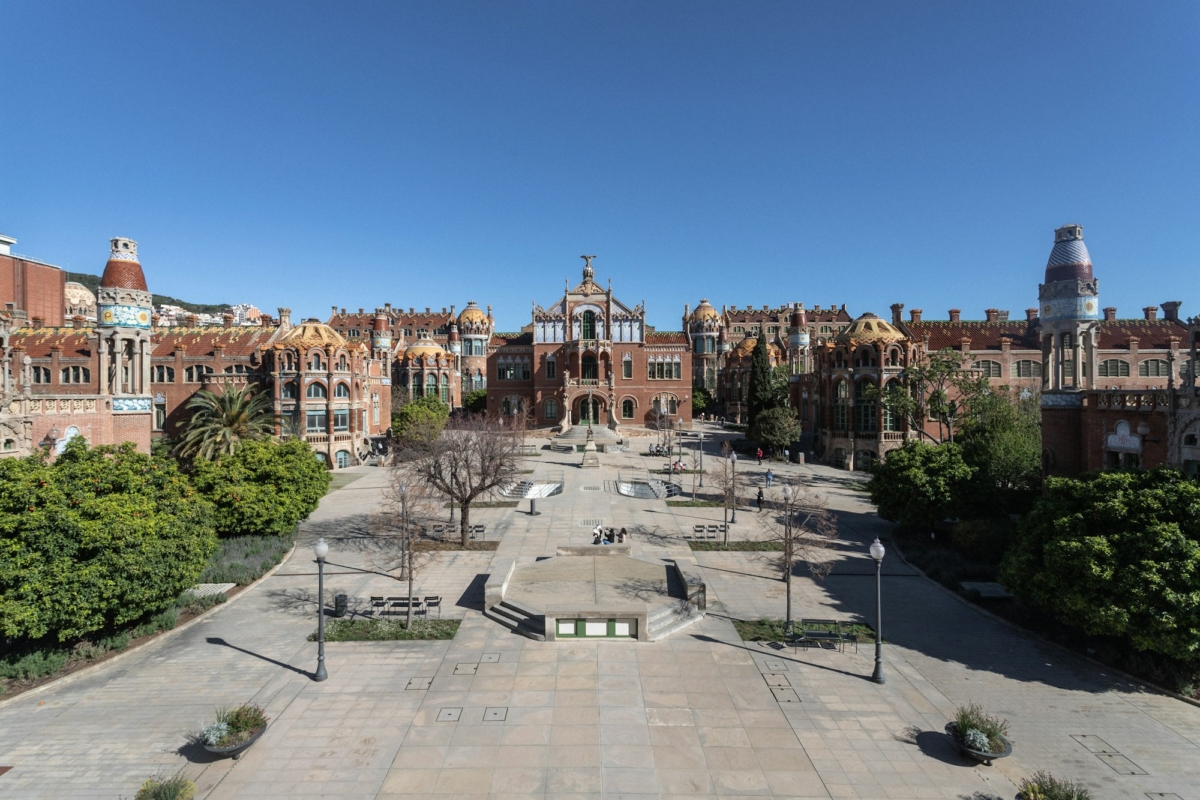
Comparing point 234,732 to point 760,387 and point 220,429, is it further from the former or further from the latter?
point 760,387

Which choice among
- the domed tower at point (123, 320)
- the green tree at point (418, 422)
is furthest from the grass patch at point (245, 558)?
the green tree at point (418, 422)

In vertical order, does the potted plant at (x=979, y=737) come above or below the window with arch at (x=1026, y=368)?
below

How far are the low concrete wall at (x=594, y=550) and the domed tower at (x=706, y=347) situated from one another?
7864cm

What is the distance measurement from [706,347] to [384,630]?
8863 cm

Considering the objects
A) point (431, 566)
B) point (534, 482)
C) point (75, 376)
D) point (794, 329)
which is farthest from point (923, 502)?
point (75, 376)

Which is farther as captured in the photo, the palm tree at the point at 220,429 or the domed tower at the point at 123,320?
the palm tree at the point at 220,429

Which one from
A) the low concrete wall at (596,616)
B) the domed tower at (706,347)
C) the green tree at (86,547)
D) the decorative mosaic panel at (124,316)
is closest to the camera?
the green tree at (86,547)

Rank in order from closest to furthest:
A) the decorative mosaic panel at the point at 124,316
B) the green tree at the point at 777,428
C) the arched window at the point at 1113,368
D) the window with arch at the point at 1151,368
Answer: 1. the decorative mosaic panel at the point at 124,316
2. the green tree at the point at 777,428
3. the arched window at the point at 1113,368
4. the window with arch at the point at 1151,368

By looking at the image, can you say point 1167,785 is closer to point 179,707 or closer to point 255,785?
point 255,785

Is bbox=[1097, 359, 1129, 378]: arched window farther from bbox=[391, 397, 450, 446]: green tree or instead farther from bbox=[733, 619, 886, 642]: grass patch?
bbox=[391, 397, 450, 446]: green tree

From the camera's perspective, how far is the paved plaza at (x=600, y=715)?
10.8 m

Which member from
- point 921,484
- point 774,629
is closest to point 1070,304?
point 921,484

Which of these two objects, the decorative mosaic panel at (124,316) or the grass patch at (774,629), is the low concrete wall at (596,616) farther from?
the decorative mosaic panel at (124,316)

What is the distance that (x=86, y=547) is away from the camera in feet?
50.0
